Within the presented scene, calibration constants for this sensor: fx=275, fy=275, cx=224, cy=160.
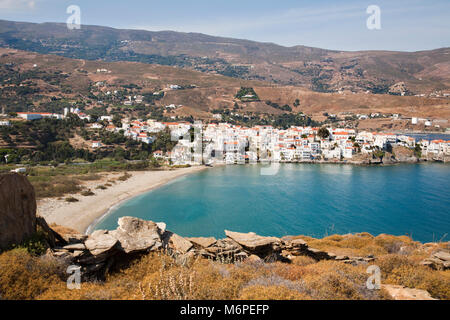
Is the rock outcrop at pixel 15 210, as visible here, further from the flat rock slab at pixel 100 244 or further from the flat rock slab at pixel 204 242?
the flat rock slab at pixel 204 242

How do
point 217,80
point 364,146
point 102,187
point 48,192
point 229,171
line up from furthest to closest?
1. point 217,80
2. point 364,146
3. point 229,171
4. point 102,187
5. point 48,192

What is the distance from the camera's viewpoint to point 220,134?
1827 inches

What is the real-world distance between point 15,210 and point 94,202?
18109 millimetres

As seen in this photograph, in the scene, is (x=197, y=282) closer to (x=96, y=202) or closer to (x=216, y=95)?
(x=96, y=202)

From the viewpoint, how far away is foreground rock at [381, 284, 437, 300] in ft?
14.2

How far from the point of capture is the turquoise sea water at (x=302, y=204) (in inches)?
723

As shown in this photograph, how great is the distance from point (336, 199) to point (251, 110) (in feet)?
204

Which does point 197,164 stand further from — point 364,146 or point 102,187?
point 364,146

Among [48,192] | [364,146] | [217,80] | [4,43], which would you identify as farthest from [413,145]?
[4,43]

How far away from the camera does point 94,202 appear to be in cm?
2145

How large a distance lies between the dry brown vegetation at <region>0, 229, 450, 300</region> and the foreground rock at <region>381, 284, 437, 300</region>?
0.27 meters

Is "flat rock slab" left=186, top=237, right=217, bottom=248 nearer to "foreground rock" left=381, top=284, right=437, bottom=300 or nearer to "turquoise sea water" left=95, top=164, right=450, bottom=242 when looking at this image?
"foreground rock" left=381, top=284, right=437, bottom=300

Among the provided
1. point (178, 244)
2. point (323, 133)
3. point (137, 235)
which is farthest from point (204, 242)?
point (323, 133)

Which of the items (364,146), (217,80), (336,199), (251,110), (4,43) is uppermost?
(4,43)
